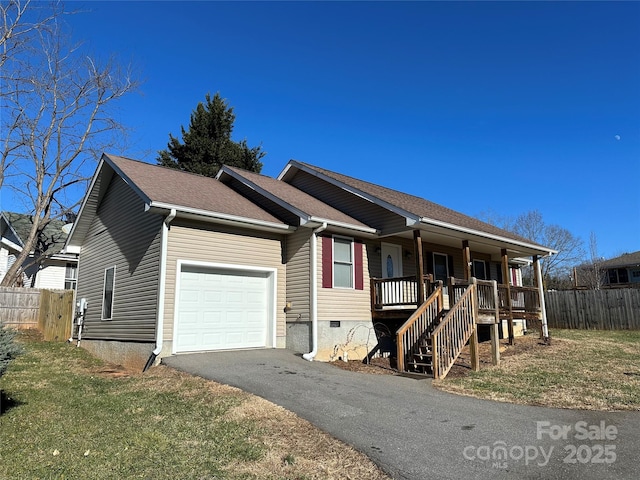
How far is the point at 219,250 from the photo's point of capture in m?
11.0

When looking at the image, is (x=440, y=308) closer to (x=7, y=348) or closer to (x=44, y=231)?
(x=7, y=348)

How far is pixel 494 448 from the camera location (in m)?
4.87

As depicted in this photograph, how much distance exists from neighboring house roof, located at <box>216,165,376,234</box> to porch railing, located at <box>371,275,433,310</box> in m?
1.57

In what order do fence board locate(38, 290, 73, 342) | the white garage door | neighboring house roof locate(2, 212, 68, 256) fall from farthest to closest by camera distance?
neighboring house roof locate(2, 212, 68, 256) → fence board locate(38, 290, 73, 342) → the white garage door

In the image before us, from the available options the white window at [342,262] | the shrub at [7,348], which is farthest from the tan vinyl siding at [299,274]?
the shrub at [7,348]

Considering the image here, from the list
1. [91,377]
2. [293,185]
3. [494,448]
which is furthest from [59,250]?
[494,448]

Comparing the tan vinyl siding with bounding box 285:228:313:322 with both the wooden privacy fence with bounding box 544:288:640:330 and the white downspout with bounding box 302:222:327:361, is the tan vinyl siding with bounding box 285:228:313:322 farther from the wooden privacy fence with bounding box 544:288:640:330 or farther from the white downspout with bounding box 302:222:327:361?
the wooden privacy fence with bounding box 544:288:640:330

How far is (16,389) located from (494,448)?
8075 millimetres

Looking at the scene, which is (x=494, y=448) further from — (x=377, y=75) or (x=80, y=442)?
(x=377, y=75)

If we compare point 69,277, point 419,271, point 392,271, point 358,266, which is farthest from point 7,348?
point 69,277

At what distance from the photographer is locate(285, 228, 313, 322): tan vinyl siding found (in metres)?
11.5

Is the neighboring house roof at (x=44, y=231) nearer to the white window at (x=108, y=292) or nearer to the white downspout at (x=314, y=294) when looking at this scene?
the white window at (x=108, y=292)

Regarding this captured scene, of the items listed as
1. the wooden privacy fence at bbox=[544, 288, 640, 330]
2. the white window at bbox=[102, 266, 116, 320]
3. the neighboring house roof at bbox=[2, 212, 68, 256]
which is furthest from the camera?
the neighboring house roof at bbox=[2, 212, 68, 256]

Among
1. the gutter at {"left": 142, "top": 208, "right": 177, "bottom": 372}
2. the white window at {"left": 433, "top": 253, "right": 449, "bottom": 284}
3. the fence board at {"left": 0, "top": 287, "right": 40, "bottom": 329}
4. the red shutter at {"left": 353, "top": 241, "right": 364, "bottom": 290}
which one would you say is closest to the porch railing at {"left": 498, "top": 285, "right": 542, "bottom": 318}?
the white window at {"left": 433, "top": 253, "right": 449, "bottom": 284}
